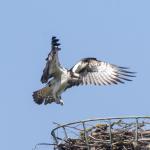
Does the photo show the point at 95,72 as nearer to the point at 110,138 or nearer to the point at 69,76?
the point at 69,76

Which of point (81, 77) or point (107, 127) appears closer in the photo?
point (107, 127)

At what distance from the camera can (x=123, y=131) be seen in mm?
11500

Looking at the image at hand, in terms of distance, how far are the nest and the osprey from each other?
9.29 feet

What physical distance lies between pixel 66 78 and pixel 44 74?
1.08 ft

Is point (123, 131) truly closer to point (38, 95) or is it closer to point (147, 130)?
point (147, 130)

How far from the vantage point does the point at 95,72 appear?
14820 millimetres

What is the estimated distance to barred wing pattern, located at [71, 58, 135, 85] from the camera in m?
14.4

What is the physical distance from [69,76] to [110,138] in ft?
12.8

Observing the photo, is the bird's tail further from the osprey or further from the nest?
the nest

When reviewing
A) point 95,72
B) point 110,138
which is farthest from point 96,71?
point 110,138

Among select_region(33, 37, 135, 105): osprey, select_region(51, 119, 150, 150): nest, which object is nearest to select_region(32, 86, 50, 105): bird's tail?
select_region(33, 37, 135, 105): osprey

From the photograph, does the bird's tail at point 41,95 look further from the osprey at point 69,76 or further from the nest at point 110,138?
the nest at point 110,138

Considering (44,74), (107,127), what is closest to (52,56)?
(44,74)

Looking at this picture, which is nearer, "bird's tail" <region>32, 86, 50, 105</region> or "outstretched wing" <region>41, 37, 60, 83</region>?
"outstretched wing" <region>41, 37, 60, 83</region>
